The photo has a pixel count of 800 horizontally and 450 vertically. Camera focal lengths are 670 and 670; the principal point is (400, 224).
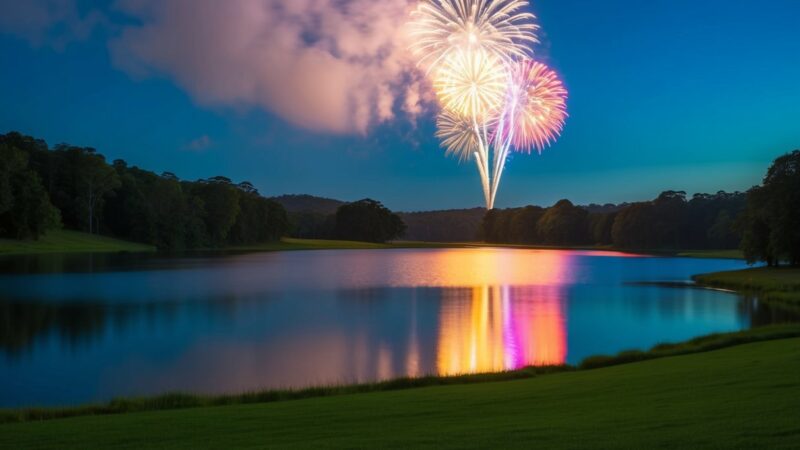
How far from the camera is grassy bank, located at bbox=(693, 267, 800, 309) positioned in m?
35.4

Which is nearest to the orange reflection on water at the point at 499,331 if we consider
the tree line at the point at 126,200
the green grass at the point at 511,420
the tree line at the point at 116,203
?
the green grass at the point at 511,420

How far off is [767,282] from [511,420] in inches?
1490

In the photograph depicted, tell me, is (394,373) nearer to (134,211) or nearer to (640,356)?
(640,356)

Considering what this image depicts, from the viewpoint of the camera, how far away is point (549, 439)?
7.59 metres

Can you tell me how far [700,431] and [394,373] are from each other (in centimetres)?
1182

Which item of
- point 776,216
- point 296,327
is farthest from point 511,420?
point 776,216

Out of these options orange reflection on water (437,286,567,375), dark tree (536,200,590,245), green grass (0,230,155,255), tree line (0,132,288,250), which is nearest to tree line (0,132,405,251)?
tree line (0,132,288,250)

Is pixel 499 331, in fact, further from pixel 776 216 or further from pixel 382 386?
pixel 776 216

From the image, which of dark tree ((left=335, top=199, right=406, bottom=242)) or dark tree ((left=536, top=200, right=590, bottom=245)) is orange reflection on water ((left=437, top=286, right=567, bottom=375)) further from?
dark tree ((left=536, top=200, right=590, bottom=245))

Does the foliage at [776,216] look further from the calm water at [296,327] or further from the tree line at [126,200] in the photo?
the tree line at [126,200]

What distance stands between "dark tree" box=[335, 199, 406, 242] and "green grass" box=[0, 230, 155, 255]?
54875 mm

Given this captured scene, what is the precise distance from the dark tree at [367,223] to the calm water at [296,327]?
103885 millimetres

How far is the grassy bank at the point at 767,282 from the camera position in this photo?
35375 mm

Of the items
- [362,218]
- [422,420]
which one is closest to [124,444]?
[422,420]
